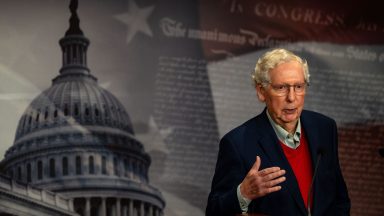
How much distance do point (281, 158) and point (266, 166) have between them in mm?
58

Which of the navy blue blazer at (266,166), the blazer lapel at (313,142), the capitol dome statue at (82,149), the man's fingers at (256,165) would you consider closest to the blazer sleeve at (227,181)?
the navy blue blazer at (266,166)

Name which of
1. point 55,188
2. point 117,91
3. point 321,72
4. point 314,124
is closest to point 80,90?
point 117,91

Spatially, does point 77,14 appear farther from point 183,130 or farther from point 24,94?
point 183,130

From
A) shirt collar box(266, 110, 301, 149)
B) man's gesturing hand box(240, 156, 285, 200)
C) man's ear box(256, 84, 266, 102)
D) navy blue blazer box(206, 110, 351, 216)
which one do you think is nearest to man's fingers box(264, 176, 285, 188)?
man's gesturing hand box(240, 156, 285, 200)

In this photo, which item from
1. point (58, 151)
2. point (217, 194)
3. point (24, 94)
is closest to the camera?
point (217, 194)

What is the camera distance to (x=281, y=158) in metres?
2.81

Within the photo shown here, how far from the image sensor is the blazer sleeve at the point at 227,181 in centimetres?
275

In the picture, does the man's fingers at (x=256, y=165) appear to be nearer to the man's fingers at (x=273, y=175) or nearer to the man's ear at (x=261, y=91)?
the man's fingers at (x=273, y=175)

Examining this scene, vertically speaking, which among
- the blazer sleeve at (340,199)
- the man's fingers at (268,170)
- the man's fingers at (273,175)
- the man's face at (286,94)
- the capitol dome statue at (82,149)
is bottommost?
the blazer sleeve at (340,199)

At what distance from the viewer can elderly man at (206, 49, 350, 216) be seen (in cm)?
276

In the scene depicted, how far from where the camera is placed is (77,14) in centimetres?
920

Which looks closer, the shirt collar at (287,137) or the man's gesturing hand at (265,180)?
the man's gesturing hand at (265,180)

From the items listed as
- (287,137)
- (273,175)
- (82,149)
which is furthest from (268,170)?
(82,149)

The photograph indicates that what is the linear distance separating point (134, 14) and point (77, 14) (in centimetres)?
61
